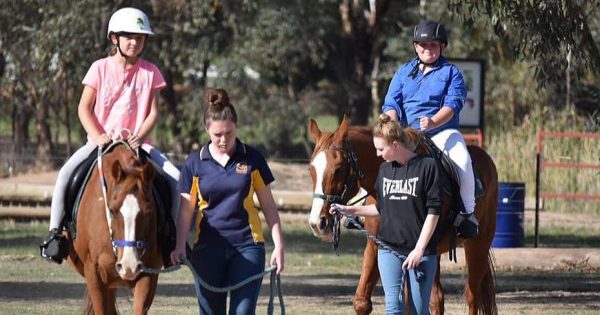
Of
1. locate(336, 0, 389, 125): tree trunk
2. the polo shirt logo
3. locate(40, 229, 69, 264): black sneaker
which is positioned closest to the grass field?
locate(40, 229, 69, 264): black sneaker

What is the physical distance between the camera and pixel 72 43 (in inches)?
1253

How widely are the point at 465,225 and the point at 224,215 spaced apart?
104 inches

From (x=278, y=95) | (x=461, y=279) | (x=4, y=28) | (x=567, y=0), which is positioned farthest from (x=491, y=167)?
(x=278, y=95)

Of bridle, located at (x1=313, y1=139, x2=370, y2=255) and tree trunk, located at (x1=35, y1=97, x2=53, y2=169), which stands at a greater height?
bridle, located at (x1=313, y1=139, x2=370, y2=255)

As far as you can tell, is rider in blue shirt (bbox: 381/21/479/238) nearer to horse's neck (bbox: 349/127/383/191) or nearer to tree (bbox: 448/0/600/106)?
horse's neck (bbox: 349/127/383/191)

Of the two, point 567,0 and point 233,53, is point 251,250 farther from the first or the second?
point 233,53

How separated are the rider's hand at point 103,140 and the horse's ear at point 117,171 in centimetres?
82

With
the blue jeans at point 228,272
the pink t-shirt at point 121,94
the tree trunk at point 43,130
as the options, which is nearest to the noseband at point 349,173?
the pink t-shirt at point 121,94

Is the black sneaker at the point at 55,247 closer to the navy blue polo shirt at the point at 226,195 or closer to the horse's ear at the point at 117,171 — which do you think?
the horse's ear at the point at 117,171

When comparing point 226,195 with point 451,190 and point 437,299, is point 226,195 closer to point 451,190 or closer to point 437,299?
point 451,190

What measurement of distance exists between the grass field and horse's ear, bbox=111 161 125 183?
461 cm

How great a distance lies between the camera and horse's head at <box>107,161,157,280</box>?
8.80 metres

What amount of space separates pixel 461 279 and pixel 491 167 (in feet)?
17.9

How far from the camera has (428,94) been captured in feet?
37.1
